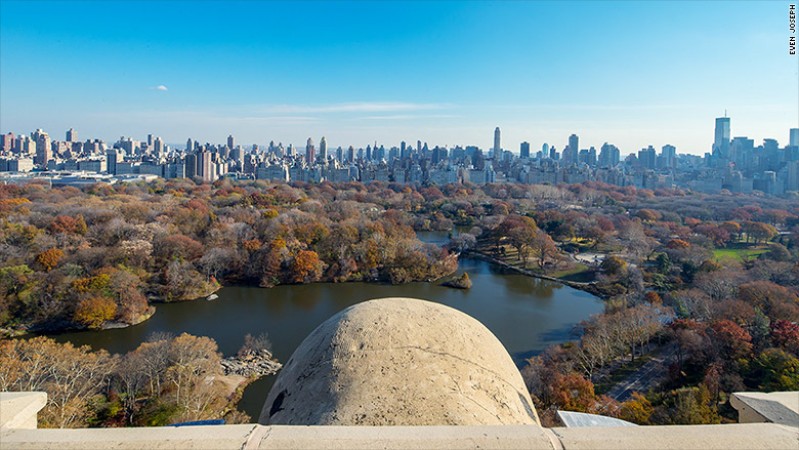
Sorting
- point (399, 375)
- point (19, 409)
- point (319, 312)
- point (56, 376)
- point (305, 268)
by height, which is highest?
point (19, 409)

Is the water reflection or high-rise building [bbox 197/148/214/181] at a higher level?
high-rise building [bbox 197/148/214/181]

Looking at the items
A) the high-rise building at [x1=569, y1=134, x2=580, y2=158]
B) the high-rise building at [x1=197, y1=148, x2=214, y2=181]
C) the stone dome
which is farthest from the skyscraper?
the stone dome

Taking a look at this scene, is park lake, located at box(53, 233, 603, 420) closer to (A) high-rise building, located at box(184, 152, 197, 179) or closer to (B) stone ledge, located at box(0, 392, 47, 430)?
(B) stone ledge, located at box(0, 392, 47, 430)

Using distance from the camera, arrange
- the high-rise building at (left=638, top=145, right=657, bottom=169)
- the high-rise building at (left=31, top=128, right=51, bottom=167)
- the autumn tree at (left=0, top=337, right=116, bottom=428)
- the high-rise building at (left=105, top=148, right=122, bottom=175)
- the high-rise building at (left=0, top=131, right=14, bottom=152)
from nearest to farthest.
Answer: the autumn tree at (left=0, top=337, right=116, bottom=428), the high-rise building at (left=105, top=148, right=122, bottom=175), the high-rise building at (left=31, top=128, right=51, bottom=167), the high-rise building at (left=0, top=131, right=14, bottom=152), the high-rise building at (left=638, top=145, right=657, bottom=169)

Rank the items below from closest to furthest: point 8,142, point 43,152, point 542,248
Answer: point 542,248 → point 43,152 → point 8,142

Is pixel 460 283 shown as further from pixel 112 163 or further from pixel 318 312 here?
pixel 112 163

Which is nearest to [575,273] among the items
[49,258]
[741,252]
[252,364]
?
[741,252]

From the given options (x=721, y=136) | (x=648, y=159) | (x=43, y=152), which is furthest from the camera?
(x=721, y=136)
